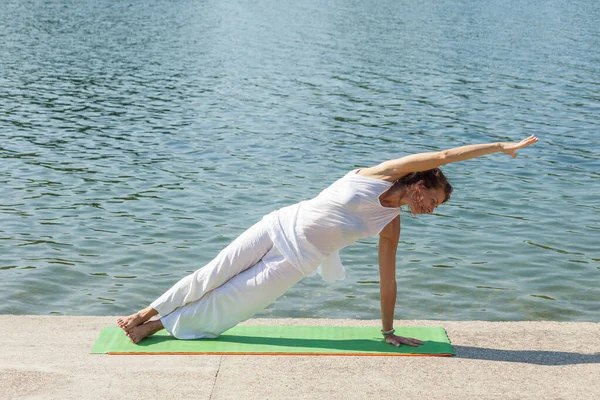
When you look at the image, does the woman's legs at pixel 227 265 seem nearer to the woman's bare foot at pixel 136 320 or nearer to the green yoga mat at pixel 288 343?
the woman's bare foot at pixel 136 320

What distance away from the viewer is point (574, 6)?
47.0 meters

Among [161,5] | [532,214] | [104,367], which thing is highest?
[161,5]

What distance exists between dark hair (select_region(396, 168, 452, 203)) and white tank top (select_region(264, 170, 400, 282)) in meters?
0.14

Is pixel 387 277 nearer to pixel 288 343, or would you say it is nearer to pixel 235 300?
pixel 288 343

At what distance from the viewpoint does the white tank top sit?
593 cm

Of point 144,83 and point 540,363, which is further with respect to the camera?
point 144,83

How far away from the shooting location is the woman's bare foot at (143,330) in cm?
617

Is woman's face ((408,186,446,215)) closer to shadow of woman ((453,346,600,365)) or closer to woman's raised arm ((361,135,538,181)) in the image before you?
woman's raised arm ((361,135,538,181))

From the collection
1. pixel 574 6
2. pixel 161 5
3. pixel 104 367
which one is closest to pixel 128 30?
pixel 161 5

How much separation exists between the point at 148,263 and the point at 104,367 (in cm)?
420

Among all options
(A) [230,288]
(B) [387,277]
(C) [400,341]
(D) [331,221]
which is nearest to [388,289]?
(B) [387,277]

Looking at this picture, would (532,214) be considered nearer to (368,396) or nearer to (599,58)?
(368,396)

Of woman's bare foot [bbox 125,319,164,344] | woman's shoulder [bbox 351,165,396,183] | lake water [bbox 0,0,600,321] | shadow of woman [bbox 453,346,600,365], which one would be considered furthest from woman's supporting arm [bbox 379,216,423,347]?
lake water [bbox 0,0,600,321]

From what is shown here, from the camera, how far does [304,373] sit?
18.4 ft
